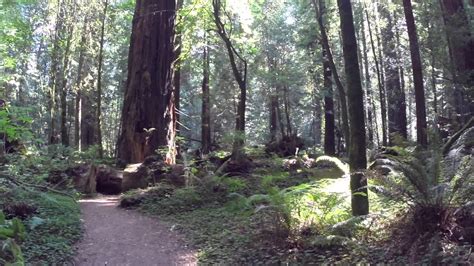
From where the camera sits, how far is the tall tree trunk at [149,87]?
538 inches

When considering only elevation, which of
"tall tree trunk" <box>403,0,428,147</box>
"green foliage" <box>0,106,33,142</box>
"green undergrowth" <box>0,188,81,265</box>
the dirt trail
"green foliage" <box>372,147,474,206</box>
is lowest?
the dirt trail

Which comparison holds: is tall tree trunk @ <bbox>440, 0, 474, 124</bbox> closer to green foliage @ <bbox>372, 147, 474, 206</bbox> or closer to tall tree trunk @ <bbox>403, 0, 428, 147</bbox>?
tall tree trunk @ <bbox>403, 0, 428, 147</bbox>

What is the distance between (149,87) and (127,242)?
7353 millimetres

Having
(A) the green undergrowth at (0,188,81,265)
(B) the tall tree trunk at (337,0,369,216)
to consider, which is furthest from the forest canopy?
(A) the green undergrowth at (0,188,81,265)

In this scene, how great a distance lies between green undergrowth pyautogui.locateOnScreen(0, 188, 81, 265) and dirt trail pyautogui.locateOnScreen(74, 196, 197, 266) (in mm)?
229

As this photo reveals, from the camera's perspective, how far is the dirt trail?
21.5 ft

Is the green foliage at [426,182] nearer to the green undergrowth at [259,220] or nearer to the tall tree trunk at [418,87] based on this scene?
the green undergrowth at [259,220]

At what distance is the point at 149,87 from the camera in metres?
13.9

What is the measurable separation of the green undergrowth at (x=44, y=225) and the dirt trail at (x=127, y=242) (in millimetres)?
229

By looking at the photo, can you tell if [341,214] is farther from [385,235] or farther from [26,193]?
[26,193]

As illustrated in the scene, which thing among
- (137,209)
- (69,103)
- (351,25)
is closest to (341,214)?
(351,25)

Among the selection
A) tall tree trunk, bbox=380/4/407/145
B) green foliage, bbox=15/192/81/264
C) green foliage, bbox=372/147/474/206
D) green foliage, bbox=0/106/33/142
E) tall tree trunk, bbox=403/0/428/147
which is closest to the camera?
green foliage, bbox=372/147/474/206

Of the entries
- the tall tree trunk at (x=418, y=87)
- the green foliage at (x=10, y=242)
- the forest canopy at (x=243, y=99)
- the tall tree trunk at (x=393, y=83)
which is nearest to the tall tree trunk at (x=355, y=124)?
the forest canopy at (x=243, y=99)

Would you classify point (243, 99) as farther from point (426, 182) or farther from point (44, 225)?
point (426, 182)
